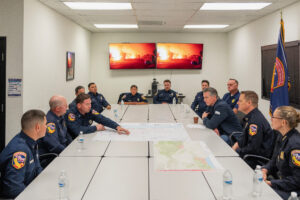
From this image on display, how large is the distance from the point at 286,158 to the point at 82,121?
8.04 ft

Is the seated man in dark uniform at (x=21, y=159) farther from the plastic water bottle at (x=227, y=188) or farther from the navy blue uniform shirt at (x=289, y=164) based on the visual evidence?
the navy blue uniform shirt at (x=289, y=164)

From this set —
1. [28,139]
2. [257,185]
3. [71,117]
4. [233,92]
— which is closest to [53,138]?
[71,117]

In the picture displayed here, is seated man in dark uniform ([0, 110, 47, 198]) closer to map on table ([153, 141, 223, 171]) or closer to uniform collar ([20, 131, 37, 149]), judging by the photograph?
uniform collar ([20, 131, 37, 149])

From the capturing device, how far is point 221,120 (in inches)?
136

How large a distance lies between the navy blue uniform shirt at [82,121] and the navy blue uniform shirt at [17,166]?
113cm

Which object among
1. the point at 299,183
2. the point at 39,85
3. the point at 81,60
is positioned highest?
the point at 81,60

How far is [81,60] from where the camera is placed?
7.68m

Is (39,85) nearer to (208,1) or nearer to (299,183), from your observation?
(208,1)

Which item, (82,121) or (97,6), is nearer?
(82,121)

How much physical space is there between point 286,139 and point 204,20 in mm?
4797

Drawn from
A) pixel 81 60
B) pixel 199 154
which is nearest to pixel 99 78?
pixel 81 60

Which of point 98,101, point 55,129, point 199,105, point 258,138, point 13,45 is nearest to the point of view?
point 258,138

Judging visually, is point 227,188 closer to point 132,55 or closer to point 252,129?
point 252,129

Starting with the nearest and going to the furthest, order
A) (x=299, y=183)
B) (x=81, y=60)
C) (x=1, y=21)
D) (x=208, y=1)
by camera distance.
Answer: (x=299, y=183) < (x=1, y=21) < (x=208, y=1) < (x=81, y=60)
